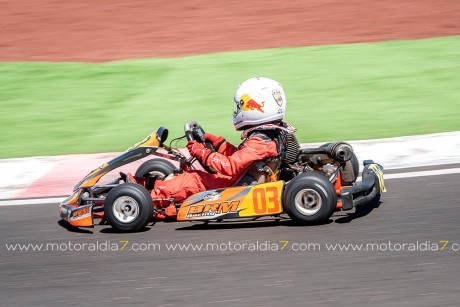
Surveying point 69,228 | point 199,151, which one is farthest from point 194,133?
point 69,228

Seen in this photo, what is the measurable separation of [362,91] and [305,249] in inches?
214

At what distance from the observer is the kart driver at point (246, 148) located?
6215 mm

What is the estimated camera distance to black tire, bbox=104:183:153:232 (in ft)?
20.1

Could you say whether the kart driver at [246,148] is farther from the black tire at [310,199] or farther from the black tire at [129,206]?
the black tire at [310,199]

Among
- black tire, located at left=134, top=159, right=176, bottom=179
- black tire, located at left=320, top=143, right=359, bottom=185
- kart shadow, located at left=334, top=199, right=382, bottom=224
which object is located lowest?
kart shadow, located at left=334, top=199, right=382, bottom=224

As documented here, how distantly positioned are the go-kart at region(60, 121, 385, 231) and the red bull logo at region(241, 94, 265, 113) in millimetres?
354

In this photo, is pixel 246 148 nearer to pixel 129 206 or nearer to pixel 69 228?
pixel 129 206

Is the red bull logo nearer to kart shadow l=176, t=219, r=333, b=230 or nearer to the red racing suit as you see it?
the red racing suit

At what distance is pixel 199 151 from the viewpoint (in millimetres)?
6289

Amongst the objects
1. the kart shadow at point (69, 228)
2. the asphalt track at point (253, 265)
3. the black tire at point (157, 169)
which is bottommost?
the asphalt track at point (253, 265)

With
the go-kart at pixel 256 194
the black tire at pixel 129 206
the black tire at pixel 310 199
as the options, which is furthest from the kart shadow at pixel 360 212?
the black tire at pixel 129 206

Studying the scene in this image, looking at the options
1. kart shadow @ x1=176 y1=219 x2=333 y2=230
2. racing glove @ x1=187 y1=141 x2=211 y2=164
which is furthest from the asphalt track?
racing glove @ x1=187 y1=141 x2=211 y2=164

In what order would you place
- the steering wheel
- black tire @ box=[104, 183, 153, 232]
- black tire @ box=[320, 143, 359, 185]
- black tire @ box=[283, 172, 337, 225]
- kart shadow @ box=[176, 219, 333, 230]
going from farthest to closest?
black tire @ box=[320, 143, 359, 185]
the steering wheel
kart shadow @ box=[176, 219, 333, 230]
black tire @ box=[104, 183, 153, 232]
black tire @ box=[283, 172, 337, 225]

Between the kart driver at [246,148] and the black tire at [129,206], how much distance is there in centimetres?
25
